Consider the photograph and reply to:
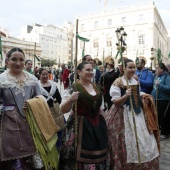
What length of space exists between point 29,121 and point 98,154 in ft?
2.62

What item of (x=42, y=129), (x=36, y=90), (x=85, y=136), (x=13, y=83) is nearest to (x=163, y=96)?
(x=85, y=136)

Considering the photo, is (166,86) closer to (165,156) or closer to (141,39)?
(165,156)

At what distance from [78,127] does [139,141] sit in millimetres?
899

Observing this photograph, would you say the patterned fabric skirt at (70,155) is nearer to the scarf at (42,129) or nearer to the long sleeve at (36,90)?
the scarf at (42,129)

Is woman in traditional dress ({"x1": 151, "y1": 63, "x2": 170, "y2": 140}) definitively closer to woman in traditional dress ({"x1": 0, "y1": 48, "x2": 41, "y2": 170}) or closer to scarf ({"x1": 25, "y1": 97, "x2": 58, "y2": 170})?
scarf ({"x1": 25, "y1": 97, "x2": 58, "y2": 170})

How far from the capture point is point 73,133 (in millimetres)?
2553

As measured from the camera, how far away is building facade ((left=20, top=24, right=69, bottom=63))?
7662cm

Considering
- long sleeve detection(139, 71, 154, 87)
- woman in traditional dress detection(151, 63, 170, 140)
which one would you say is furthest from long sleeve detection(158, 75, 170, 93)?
long sleeve detection(139, 71, 154, 87)

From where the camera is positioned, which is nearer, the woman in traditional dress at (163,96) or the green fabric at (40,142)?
the green fabric at (40,142)

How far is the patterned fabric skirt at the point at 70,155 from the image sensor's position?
Answer: 248 cm

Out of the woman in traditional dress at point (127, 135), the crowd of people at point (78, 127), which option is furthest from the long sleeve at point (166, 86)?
the woman in traditional dress at point (127, 135)

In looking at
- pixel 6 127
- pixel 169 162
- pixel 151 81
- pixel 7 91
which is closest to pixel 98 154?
pixel 6 127

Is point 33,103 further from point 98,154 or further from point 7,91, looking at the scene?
point 98,154

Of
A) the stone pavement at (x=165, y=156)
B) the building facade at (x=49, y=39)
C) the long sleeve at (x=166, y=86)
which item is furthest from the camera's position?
the building facade at (x=49, y=39)
